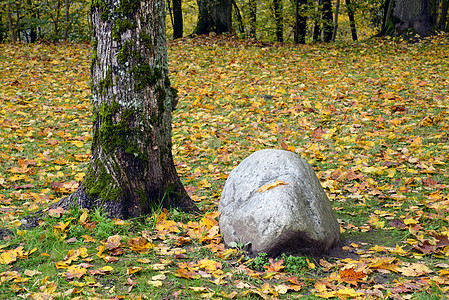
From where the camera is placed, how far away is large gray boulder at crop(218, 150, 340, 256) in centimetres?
300

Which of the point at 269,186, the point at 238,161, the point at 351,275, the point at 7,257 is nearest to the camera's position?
the point at 351,275

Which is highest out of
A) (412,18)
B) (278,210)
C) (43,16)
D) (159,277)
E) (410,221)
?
(43,16)

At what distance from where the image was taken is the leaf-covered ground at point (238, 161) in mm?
2734

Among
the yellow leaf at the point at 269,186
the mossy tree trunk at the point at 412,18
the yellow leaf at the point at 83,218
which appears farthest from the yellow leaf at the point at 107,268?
the mossy tree trunk at the point at 412,18

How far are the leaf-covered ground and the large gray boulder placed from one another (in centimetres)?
14

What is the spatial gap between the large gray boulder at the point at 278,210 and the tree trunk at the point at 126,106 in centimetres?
87

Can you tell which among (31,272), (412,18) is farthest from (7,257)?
(412,18)

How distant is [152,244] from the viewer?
3.24 meters

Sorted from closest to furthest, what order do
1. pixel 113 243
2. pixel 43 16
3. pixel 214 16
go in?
pixel 113 243 < pixel 214 16 < pixel 43 16

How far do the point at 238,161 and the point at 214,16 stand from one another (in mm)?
10038

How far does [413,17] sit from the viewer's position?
12469mm

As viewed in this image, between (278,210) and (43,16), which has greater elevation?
(43,16)

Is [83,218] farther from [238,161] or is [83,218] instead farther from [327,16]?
[327,16]

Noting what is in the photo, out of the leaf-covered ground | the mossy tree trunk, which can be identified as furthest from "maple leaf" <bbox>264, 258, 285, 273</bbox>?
the mossy tree trunk
